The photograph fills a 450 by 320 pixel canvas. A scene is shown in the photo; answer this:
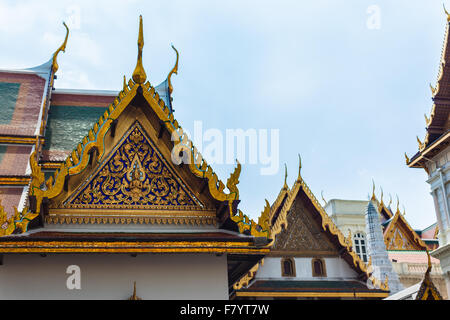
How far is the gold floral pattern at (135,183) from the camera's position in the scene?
284 inches

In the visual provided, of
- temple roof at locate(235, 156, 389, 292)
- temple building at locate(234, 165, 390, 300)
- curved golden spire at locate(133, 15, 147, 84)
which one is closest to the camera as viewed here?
curved golden spire at locate(133, 15, 147, 84)

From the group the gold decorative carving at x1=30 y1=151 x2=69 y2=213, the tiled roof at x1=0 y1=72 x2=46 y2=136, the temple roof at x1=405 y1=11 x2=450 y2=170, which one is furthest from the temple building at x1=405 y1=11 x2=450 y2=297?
the gold decorative carving at x1=30 y1=151 x2=69 y2=213

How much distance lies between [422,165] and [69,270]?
20.1 meters

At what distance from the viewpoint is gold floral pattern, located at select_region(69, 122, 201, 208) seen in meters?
7.20

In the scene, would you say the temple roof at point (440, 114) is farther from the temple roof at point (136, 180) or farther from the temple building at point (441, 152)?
the temple roof at point (136, 180)

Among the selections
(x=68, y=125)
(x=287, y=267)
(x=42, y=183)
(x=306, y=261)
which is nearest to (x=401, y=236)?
(x=306, y=261)

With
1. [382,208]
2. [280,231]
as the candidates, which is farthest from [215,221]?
[382,208]

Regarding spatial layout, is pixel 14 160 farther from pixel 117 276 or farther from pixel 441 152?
pixel 441 152

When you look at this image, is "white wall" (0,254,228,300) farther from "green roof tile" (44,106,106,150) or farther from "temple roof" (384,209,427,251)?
"temple roof" (384,209,427,251)

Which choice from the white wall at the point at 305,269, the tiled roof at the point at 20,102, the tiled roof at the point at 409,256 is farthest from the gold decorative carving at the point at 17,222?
the tiled roof at the point at 409,256

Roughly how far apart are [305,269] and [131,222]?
10532 millimetres

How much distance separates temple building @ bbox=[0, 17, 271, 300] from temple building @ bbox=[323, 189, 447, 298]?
10971mm
